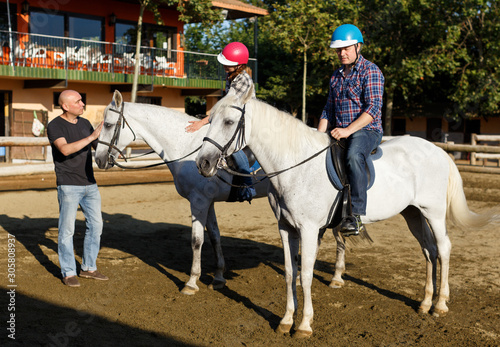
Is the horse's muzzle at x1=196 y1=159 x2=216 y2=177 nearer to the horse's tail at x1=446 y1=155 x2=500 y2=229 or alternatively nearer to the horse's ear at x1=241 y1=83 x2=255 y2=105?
the horse's ear at x1=241 y1=83 x2=255 y2=105

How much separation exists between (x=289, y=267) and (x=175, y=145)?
1963 mm

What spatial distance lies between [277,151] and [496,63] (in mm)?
23920

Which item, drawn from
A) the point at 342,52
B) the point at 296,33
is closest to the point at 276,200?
the point at 342,52

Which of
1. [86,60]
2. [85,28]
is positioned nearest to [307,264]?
[86,60]

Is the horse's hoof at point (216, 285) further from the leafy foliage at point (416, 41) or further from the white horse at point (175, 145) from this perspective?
the leafy foliage at point (416, 41)

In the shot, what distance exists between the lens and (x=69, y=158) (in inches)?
219

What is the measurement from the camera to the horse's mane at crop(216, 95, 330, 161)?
4086 millimetres

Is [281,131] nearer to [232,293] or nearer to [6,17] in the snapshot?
[232,293]

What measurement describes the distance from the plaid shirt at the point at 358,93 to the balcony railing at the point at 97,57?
53.3ft

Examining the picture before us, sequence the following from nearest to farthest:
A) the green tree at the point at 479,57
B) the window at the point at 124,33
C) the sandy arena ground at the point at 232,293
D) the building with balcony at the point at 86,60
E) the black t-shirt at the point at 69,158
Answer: the sandy arena ground at the point at 232,293, the black t-shirt at the point at 69,158, the building with balcony at the point at 86,60, the window at the point at 124,33, the green tree at the point at 479,57

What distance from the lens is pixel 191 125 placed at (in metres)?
5.42

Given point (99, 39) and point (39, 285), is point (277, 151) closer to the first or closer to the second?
point (39, 285)

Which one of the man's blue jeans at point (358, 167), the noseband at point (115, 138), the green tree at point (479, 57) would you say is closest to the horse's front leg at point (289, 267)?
the man's blue jeans at point (358, 167)

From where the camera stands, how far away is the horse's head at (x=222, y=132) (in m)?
3.87
